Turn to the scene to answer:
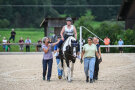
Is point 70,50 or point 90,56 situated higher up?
point 70,50

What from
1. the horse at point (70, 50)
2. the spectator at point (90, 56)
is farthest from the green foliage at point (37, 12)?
the spectator at point (90, 56)

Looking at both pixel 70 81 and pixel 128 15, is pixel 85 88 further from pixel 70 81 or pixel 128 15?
pixel 128 15

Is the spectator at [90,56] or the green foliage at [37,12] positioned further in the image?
the green foliage at [37,12]

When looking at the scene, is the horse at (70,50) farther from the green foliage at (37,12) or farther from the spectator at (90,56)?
the green foliage at (37,12)

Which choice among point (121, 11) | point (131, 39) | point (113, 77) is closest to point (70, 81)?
point (113, 77)

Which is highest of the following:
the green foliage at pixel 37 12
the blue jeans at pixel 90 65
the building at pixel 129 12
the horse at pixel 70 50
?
the green foliage at pixel 37 12

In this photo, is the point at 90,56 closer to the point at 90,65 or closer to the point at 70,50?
the point at 90,65

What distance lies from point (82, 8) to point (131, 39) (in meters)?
55.3

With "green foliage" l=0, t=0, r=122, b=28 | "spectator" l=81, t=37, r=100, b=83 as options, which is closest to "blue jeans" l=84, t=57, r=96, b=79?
"spectator" l=81, t=37, r=100, b=83

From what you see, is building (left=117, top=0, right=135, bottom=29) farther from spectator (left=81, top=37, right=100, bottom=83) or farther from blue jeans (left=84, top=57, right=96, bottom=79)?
blue jeans (left=84, top=57, right=96, bottom=79)

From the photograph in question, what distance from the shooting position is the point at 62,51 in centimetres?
1325

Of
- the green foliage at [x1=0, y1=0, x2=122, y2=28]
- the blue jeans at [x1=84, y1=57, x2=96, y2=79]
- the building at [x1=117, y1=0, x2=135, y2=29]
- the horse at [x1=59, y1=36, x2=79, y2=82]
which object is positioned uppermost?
the green foliage at [x1=0, y1=0, x2=122, y2=28]

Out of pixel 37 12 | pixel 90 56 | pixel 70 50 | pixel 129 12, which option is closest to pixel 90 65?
pixel 90 56

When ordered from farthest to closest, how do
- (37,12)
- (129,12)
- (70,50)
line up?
(37,12) → (129,12) → (70,50)
